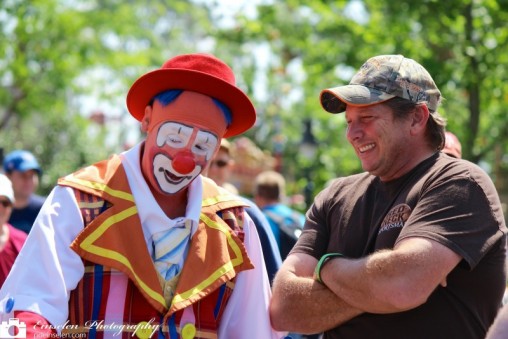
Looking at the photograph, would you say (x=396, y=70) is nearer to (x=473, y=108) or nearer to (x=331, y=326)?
(x=331, y=326)

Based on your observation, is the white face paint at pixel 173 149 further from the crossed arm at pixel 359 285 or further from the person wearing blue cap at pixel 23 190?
the person wearing blue cap at pixel 23 190

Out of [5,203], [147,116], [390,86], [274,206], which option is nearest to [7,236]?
[5,203]

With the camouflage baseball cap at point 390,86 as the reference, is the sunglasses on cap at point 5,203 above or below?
below

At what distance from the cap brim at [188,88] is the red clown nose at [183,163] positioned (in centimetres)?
28

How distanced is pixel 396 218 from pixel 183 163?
2.87 feet

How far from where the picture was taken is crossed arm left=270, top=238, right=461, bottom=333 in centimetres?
286

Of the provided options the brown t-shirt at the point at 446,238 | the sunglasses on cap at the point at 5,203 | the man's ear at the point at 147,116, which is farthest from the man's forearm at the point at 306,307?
the sunglasses on cap at the point at 5,203

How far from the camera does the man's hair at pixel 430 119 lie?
10.7ft

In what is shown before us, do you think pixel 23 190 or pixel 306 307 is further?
pixel 23 190

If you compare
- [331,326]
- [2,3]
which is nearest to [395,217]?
[331,326]

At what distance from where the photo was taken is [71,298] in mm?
3029

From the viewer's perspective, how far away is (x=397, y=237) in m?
3.04

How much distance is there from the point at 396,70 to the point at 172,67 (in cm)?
92

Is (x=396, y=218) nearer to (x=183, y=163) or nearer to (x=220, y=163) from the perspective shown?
(x=183, y=163)
